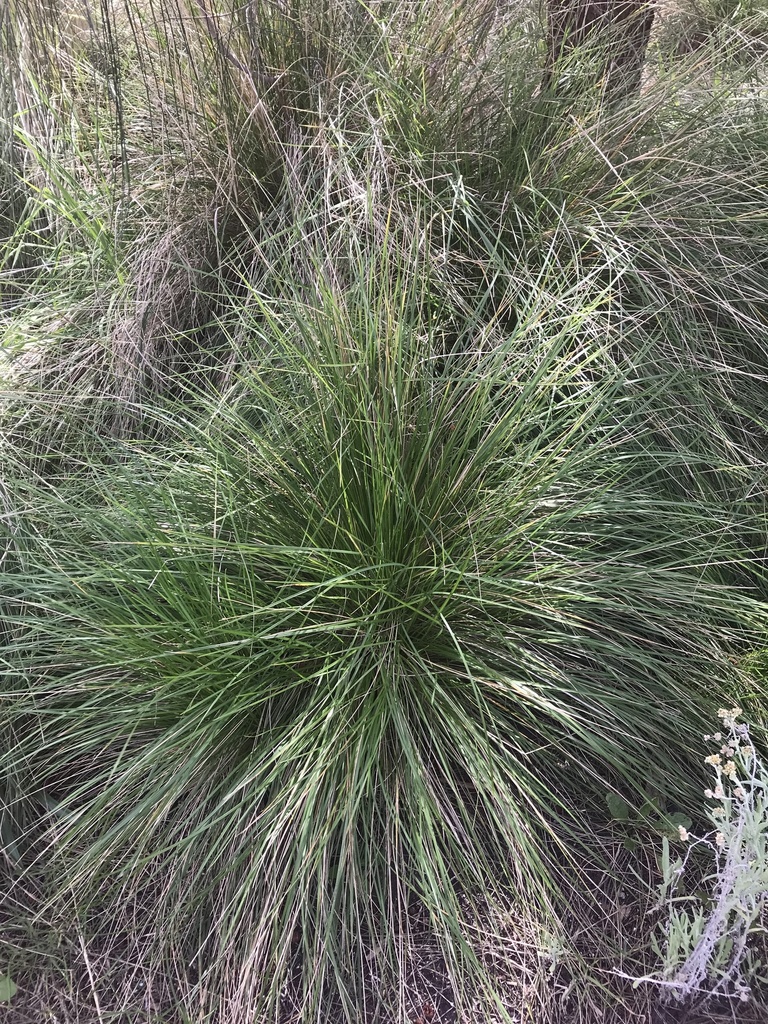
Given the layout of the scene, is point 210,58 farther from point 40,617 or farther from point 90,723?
point 90,723

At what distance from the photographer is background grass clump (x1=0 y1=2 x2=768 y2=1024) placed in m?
1.54

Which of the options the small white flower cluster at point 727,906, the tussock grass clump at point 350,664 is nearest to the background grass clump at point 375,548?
the tussock grass clump at point 350,664

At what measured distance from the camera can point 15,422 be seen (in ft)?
7.23

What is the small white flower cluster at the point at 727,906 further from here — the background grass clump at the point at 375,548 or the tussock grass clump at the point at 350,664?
the tussock grass clump at the point at 350,664

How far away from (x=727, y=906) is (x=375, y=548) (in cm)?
89

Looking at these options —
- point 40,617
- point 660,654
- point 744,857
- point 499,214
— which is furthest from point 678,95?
point 40,617

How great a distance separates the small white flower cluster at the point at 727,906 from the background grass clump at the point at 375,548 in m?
0.11

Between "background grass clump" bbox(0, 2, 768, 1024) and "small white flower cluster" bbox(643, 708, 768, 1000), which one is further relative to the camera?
"background grass clump" bbox(0, 2, 768, 1024)

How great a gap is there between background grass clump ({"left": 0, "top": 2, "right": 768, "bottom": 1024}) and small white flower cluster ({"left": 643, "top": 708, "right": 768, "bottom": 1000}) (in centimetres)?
11

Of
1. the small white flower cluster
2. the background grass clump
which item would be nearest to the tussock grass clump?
the background grass clump

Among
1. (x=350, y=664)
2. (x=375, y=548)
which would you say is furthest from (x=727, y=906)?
(x=375, y=548)

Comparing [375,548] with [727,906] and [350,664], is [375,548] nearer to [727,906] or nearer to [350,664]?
[350,664]

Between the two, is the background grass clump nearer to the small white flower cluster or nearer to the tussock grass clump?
the tussock grass clump

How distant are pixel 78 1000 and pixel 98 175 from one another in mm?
2094
